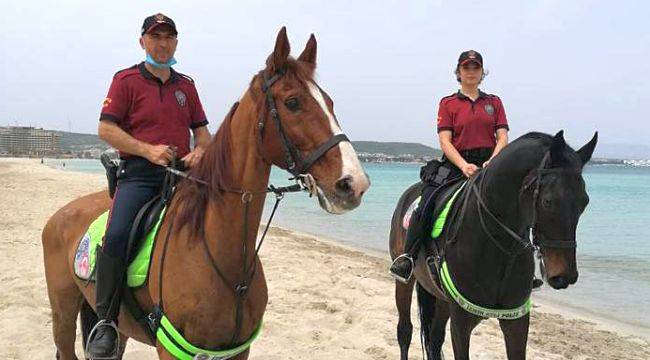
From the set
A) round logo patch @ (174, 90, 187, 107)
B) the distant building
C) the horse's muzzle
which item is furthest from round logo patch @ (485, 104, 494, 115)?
the distant building

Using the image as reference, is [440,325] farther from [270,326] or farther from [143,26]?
[143,26]

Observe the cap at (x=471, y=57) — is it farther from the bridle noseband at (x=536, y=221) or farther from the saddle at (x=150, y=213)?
the saddle at (x=150, y=213)

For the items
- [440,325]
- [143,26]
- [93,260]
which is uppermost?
[143,26]

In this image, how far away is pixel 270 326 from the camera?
6.30 m

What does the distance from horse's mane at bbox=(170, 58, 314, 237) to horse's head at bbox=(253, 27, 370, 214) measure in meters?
0.02

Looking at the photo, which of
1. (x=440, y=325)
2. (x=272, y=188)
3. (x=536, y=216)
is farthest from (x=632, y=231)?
(x=272, y=188)

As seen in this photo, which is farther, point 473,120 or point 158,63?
point 473,120

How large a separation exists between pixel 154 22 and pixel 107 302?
5.55 ft

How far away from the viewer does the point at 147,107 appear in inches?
123

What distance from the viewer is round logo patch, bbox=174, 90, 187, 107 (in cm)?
327

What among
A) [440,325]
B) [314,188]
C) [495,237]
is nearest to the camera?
[314,188]

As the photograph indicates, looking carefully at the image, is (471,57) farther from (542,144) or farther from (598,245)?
(598,245)

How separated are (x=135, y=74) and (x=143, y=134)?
38cm

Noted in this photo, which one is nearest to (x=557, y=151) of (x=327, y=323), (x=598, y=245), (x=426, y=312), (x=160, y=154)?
(x=160, y=154)
